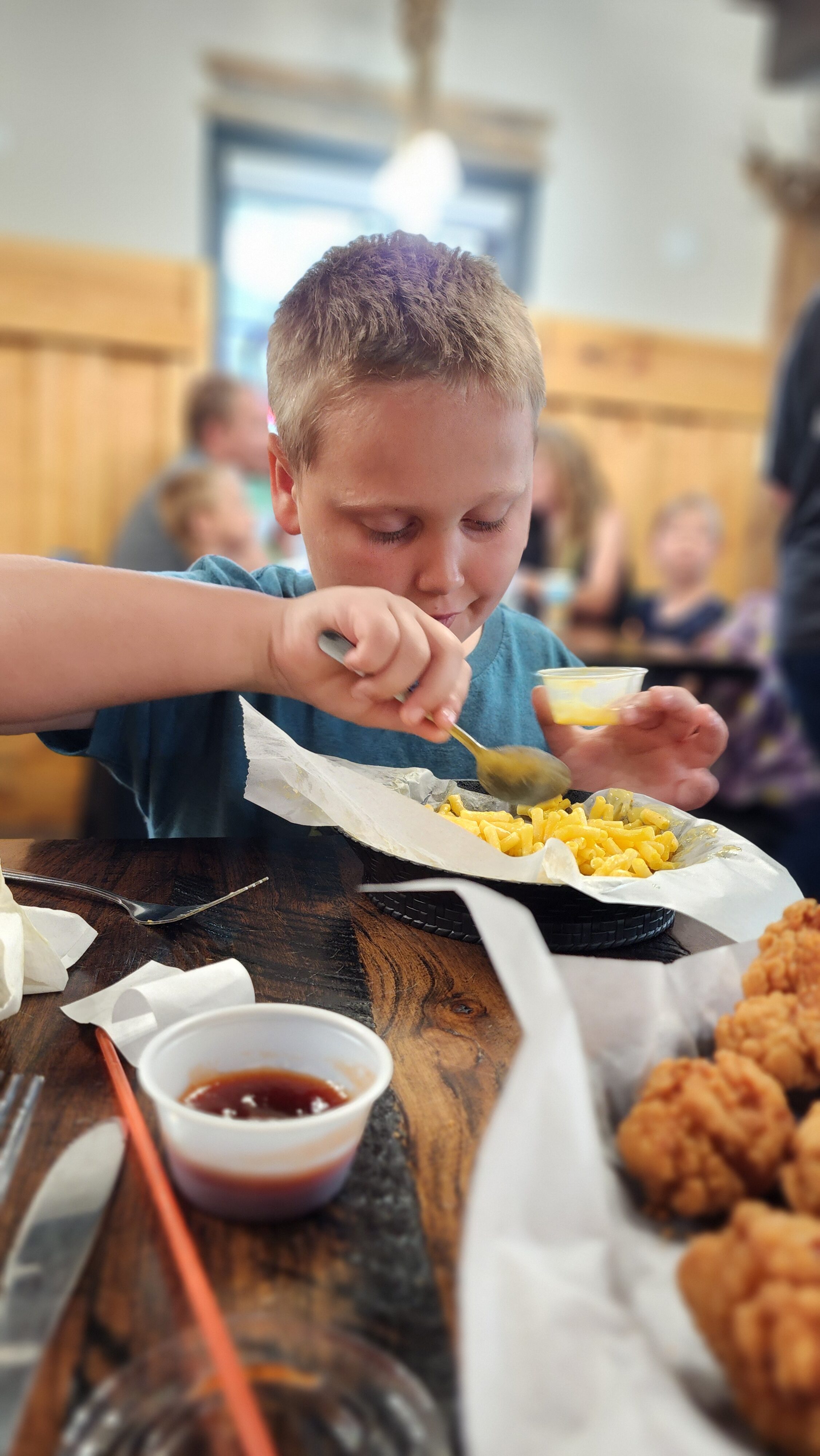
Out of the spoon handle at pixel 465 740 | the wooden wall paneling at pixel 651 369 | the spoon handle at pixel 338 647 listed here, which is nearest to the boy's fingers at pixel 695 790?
the spoon handle at pixel 465 740

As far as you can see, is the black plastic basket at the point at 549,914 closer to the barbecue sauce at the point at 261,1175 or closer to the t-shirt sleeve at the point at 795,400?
the barbecue sauce at the point at 261,1175

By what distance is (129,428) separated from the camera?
16.2ft

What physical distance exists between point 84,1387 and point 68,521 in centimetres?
487

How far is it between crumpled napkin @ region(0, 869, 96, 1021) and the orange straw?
0.15 metres

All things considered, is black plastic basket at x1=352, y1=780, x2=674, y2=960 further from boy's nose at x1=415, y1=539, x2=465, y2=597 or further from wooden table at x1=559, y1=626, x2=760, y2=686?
wooden table at x1=559, y1=626, x2=760, y2=686

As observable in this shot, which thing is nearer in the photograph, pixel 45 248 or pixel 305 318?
pixel 305 318

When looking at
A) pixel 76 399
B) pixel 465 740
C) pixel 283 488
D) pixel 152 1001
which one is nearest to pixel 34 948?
pixel 152 1001

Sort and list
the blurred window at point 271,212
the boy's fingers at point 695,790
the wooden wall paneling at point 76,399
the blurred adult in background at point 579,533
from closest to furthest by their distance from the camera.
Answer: the boy's fingers at point 695,790, the wooden wall paneling at point 76,399, the blurred adult in background at point 579,533, the blurred window at point 271,212

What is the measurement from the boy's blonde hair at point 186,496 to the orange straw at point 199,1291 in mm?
2983

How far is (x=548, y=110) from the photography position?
5488 mm

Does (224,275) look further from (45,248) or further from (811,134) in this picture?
(811,134)

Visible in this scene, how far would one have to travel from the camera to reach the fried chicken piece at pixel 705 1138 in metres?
0.60

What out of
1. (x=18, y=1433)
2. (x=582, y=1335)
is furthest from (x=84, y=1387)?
(x=582, y=1335)

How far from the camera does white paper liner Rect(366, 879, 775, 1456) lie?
0.44 meters
